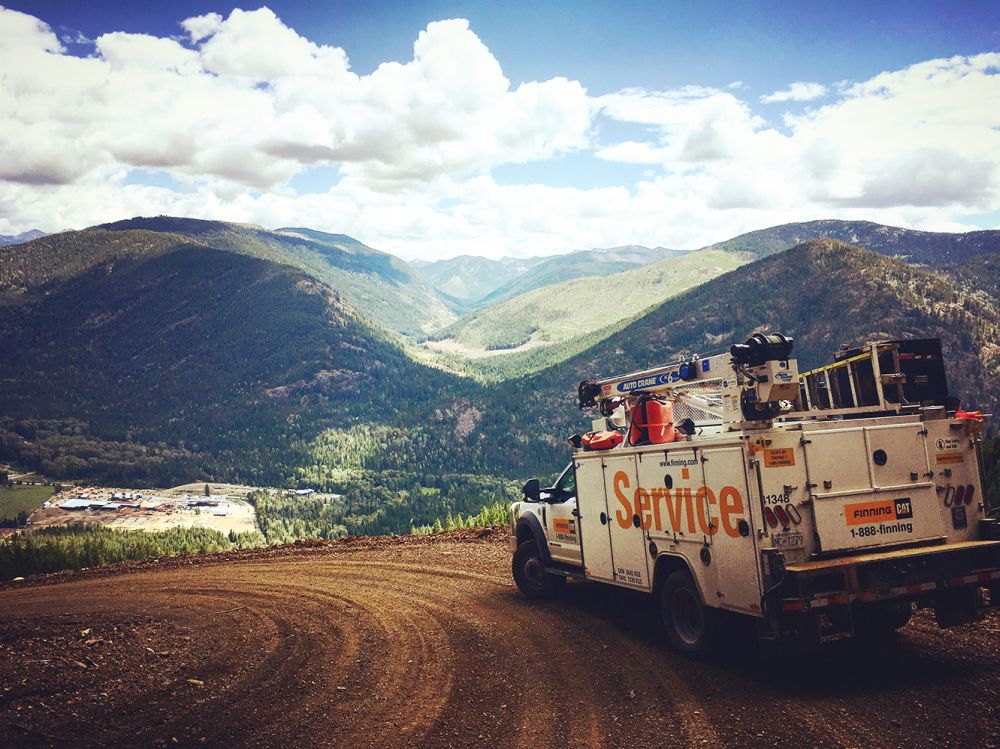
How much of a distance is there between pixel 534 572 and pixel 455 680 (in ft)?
14.5

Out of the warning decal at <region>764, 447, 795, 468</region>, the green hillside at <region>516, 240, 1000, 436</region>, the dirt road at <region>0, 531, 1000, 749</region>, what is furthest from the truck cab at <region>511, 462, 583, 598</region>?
the green hillside at <region>516, 240, 1000, 436</region>

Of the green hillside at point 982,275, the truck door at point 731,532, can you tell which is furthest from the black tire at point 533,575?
the green hillside at point 982,275

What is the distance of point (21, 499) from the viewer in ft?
497

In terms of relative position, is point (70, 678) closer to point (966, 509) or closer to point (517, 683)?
point (517, 683)

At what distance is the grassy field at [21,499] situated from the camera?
142m

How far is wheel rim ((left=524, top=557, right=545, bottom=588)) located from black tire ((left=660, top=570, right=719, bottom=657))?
3522mm

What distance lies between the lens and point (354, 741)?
7.18 meters

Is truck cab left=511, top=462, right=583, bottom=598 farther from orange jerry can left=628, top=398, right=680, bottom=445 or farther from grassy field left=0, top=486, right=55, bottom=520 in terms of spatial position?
grassy field left=0, top=486, right=55, bottom=520

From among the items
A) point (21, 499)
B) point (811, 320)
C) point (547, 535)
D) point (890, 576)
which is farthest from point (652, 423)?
point (21, 499)

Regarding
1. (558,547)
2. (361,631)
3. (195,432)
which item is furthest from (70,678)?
(195,432)

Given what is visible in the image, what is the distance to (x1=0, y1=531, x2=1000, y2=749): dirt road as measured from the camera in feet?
23.5

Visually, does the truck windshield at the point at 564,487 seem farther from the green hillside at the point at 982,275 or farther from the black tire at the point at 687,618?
the green hillside at the point at 982,275

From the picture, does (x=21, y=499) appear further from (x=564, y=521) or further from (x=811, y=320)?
(x=564, y=521)

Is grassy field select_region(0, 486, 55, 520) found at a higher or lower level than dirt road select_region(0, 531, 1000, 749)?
higher
